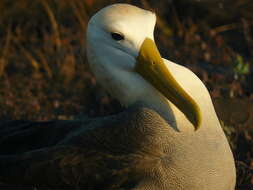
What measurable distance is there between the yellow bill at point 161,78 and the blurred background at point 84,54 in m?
A: 1.26

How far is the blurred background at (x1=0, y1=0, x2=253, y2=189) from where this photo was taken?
4.79m

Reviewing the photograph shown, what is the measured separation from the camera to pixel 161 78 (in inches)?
115

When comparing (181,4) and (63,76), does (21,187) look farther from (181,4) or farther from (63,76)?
(181,4)

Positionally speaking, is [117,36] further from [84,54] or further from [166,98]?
[84,54]

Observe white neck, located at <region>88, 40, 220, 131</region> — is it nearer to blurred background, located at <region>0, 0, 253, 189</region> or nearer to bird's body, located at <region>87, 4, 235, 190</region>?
bird's body, located at <region>87, 4, 235, 190</region>

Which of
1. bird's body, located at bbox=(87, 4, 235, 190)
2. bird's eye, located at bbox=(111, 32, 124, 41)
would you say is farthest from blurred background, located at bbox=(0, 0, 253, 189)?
bird's eye, located at bbox=(111, 32, 124, 41)

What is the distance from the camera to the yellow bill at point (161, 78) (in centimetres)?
286

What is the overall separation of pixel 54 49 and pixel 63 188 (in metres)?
2.96

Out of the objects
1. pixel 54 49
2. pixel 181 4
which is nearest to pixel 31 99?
pixel 54 49

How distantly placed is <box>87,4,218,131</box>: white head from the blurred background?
1237 millimetres

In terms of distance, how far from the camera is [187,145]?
9.52ft

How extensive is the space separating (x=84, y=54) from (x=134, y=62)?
2.66 meters

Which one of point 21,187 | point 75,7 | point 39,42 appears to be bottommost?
point 39,42

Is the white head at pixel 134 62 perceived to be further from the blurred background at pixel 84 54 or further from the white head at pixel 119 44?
the blurred background at pixel 84 54
